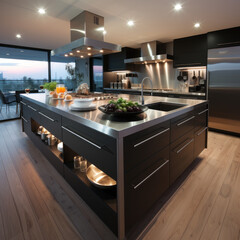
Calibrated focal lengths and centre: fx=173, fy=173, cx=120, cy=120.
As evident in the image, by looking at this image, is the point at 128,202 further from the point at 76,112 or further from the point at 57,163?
the point at 57,163

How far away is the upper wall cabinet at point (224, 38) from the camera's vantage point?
3531 mm

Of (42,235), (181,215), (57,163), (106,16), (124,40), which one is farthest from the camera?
(124,40)

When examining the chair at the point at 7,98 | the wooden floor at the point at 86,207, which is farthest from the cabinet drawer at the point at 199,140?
the chair at the point at 7,98

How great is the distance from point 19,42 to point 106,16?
3178mm

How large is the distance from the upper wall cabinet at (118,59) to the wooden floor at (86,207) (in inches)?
162

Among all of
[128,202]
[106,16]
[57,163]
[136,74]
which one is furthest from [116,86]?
[128,202]

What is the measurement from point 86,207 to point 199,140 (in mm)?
1701

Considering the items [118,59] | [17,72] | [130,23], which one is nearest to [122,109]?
[130,23]

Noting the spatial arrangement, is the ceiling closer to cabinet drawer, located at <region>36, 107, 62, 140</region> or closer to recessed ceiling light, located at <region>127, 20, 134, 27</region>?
recessed ceiling light, located at <region>127, 20, 134, 27</region>

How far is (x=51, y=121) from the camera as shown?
2.09 m

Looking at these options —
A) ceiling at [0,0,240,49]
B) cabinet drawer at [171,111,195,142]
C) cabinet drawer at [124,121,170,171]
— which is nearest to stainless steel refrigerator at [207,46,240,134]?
ceiling at [0,0,240,49]

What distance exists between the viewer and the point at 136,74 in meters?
5.79

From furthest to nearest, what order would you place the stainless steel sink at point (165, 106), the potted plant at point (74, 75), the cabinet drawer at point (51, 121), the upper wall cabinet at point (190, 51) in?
the potted plant at point (74, 75)
the upper wall cabinet at point (190, 51)
the stainless steel sink at point (165, 106)
the cabinet drawer at point (51, 121)

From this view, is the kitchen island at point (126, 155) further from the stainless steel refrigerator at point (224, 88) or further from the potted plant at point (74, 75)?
the potted plant at point (74, 75)
